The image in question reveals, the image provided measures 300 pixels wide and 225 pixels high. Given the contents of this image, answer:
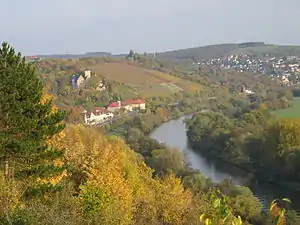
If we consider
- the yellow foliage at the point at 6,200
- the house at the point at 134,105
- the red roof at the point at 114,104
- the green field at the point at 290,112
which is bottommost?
the house at the point at 134,105

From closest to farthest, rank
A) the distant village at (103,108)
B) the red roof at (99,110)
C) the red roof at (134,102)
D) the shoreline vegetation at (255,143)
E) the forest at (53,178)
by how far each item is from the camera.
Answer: the forest at (53,178) → the shoreline vegetation at (255,143) → the distant village at (103,108) → the red roof at (99,110) → the red roof at (134,102)

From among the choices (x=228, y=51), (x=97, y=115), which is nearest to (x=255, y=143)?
(x=97, y=115)

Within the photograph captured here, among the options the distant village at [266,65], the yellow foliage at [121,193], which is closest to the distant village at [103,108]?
the yellow foliage at [121,193]

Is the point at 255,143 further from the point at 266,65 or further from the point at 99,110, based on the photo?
the point at 266,65

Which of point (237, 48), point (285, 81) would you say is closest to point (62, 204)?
point (285, 81)

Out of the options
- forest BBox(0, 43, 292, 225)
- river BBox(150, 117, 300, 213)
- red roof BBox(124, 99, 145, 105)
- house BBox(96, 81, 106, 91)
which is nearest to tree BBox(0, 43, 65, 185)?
forest BBox(0, 43, 292, 225)

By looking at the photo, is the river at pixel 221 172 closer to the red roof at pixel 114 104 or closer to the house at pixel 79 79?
the red roof at pixel 114 104

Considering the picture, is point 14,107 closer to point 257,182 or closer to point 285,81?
point 257,182
